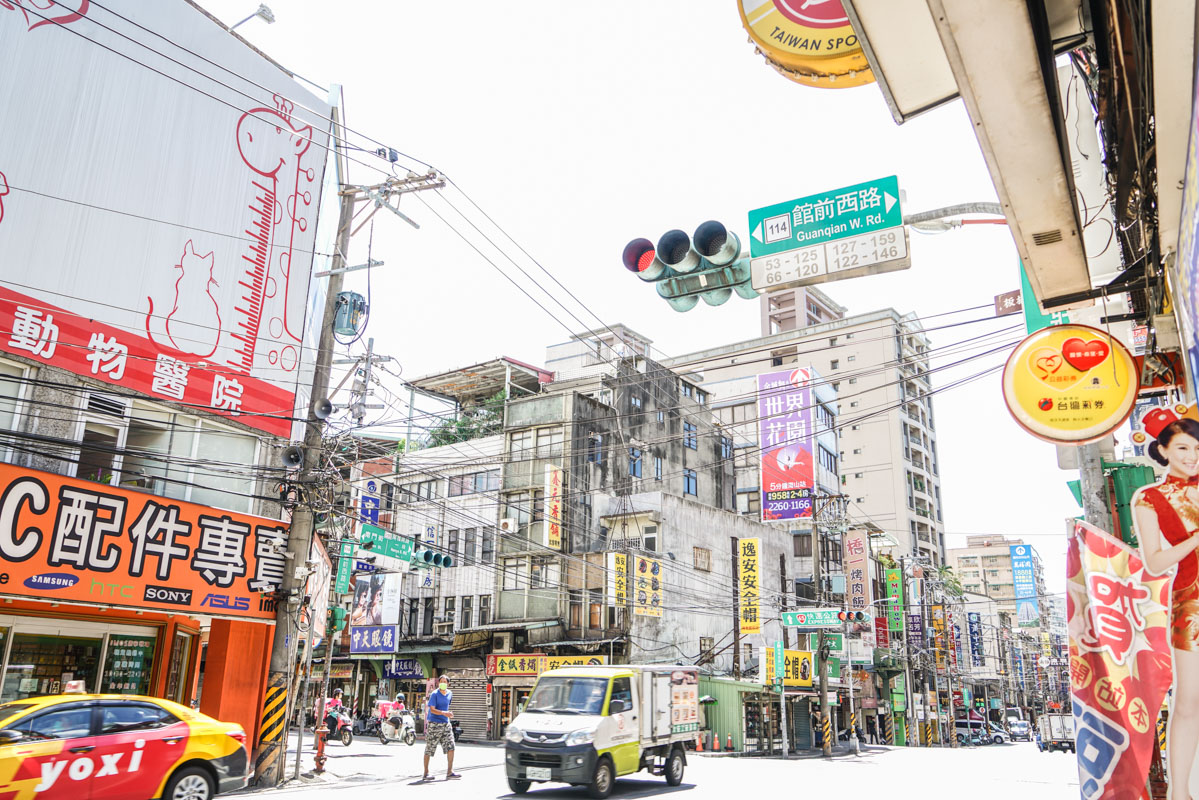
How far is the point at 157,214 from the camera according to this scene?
17.1 meters

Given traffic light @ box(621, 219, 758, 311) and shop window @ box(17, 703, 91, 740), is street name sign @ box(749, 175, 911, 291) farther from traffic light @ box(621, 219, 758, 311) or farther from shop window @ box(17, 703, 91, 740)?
shop window @ box(17, 703, 91, 740)

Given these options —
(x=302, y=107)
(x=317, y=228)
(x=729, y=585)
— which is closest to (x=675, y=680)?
(x=317, y=228)

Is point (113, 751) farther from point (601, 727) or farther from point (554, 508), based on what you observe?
point (554, 508)

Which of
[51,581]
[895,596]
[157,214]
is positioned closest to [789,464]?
[895,596]

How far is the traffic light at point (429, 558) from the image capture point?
828 inches

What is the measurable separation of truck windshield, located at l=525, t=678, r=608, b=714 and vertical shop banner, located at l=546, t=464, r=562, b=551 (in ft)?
67.6

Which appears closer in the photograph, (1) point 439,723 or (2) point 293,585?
(2) point 293,585

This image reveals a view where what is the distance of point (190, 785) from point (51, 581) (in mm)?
4968

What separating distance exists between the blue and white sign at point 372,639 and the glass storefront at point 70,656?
19.3m

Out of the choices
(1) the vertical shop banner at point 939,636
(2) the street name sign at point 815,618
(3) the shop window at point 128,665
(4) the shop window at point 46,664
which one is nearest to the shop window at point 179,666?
(3) the shop window at point 128,665

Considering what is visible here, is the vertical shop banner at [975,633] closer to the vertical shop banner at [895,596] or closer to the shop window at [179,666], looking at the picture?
the vertical shop banner at [895,596]

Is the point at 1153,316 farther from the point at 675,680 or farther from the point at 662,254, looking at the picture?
the point at 675,680

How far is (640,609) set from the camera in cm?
Answer: 3123

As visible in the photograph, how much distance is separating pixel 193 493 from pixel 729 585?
27833 millimetres
